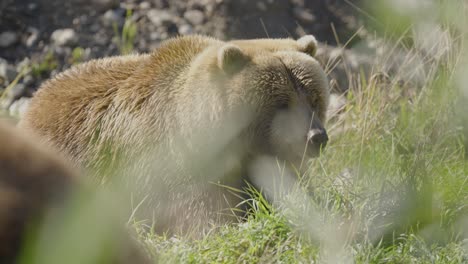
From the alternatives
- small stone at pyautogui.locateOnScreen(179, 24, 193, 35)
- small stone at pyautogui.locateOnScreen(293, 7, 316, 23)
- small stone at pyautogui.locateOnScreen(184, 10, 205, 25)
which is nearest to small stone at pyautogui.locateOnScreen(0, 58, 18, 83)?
small stone at pyautogui.locateOnScreen(179, 24, 193, 35)

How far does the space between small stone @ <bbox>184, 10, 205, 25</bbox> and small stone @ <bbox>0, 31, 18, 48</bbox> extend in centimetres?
210

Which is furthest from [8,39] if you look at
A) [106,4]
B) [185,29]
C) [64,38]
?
[185,29]

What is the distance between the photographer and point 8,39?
33.4 ft

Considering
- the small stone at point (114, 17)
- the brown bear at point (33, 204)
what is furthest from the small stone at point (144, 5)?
the brown bear at point (33, 204)

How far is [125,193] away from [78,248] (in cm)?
389

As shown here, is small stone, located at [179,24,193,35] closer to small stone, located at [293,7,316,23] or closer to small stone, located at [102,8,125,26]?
small stone, located at [102,8,125,26]

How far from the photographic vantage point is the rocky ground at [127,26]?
30.8 feet

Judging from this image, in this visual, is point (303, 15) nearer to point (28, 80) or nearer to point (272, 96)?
point (28, 80)

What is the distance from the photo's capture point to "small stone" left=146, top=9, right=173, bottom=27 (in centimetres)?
1005

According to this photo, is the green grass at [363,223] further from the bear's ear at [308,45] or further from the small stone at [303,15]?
the small stone at [303,15]

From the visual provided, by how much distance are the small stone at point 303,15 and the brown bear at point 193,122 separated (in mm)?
3527

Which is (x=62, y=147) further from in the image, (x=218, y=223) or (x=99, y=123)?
(x=218, y=223)

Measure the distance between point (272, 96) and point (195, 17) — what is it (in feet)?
14.3

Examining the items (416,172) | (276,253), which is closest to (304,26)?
(416,172)
